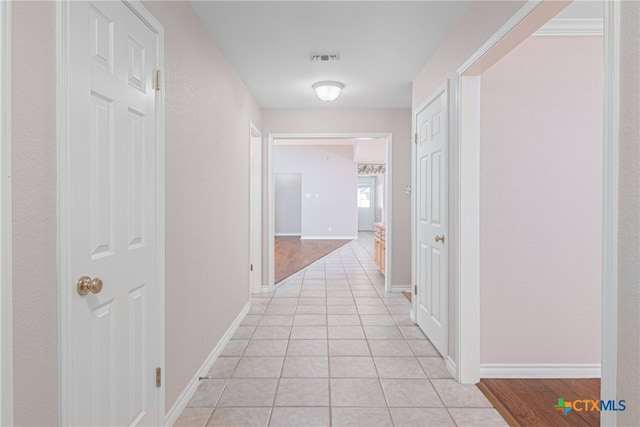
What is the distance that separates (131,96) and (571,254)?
275cm

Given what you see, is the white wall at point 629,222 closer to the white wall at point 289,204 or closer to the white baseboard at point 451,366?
the white baseboard at point 451,366

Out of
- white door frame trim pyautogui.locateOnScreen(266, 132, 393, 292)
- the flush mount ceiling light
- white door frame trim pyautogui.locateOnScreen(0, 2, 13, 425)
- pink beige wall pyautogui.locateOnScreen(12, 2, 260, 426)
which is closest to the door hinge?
pink beige wall pyautogui.locateOnScreen(12, 2, 260, 426)

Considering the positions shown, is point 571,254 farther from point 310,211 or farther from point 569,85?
point 310,211

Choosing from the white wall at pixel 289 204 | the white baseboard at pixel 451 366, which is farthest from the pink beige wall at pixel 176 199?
the white wall at pixel 289 204

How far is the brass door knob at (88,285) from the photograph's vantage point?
1.16 m

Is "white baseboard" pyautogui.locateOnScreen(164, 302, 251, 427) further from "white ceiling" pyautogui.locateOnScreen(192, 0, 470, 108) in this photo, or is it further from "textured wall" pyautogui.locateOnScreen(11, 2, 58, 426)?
"white ceiling" pyautogui.locateOnScreen(192, 0, 470, 108)

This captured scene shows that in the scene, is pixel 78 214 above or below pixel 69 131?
below

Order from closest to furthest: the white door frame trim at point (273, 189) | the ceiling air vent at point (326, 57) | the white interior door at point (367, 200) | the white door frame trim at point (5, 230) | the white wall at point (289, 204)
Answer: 1. the white door frame trim at point (5, 230)
2. the ceiling air vent at point (326, 57)
3. the white door frame trim at point (273, 189)
4. the white wall at point (289, 204)
5. the white interior door at point (367, 200)

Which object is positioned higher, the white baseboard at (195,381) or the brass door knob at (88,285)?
the brass door knob at (88,285)

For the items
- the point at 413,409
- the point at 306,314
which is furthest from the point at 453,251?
the point at 306,314

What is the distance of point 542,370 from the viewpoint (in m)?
2.34

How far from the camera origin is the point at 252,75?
3383mm

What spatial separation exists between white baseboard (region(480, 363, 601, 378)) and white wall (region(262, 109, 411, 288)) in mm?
2325

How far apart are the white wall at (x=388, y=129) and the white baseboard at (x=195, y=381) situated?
2.43 meters
